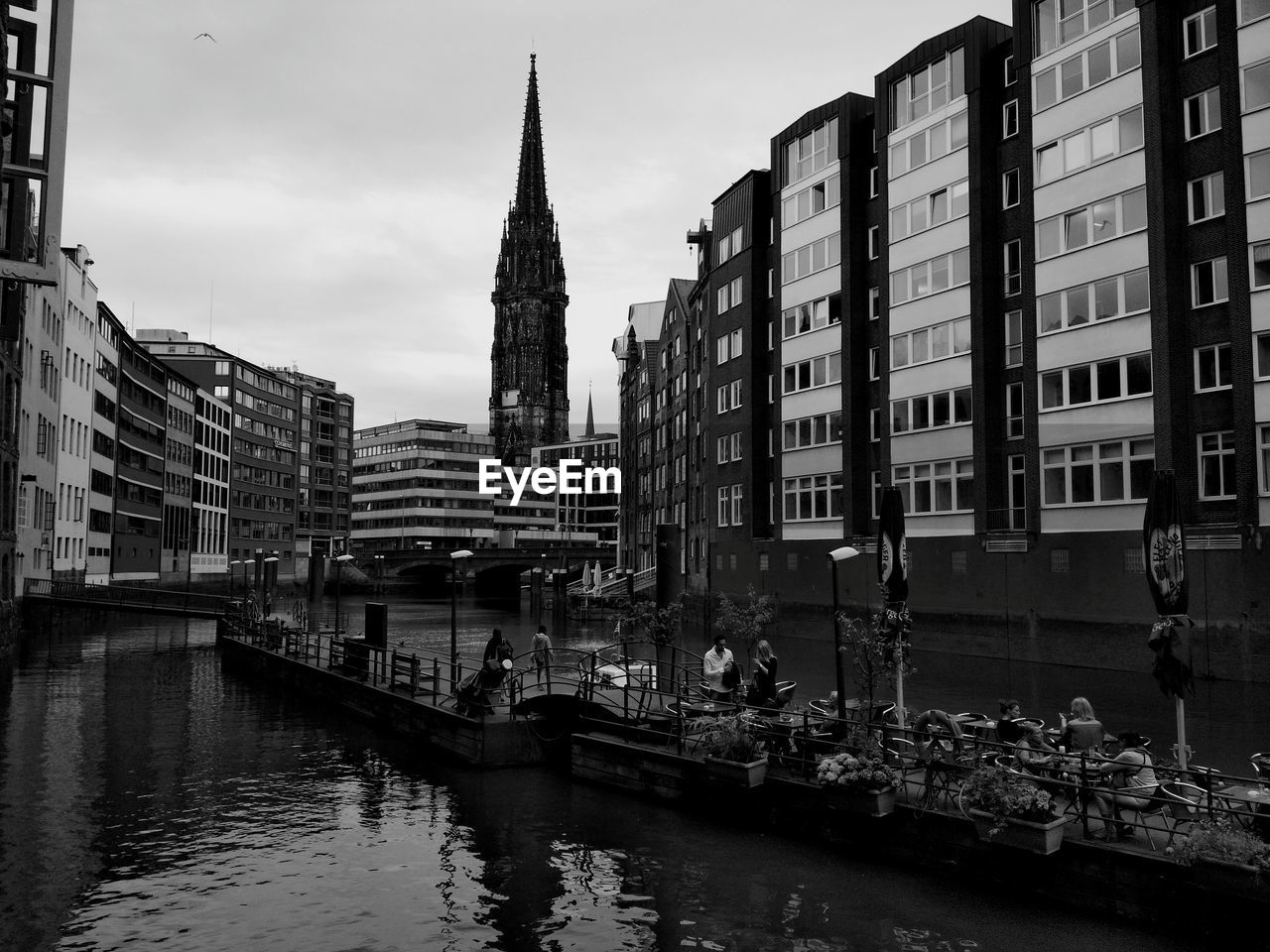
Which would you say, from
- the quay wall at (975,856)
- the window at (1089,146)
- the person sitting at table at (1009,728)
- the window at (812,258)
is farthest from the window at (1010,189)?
the quay wall at (975,856)

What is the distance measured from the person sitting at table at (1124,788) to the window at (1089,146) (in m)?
29.9

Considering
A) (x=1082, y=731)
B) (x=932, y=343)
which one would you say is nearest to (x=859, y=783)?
(x=1082, y=731)

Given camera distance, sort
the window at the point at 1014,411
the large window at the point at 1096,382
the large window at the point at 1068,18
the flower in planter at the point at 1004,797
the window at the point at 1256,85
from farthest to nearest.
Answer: the window at the point at 1014,411 → the large window at the point at 1068,18 → the large window at the point at 1096,382 → the window at the point at 1256,85 → the flower in planter at the point at 1004,797

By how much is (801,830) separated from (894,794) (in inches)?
75.4

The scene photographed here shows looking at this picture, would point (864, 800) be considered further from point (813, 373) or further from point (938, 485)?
point (813, 373)

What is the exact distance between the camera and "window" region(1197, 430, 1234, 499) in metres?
34.3

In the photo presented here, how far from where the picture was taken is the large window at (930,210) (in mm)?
45625

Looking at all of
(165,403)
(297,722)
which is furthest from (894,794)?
(165,403)

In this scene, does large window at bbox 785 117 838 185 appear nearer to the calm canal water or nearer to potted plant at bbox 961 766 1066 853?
the calm canal water

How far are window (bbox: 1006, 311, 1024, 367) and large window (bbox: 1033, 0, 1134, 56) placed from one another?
10461 mm

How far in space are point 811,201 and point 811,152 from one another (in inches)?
105

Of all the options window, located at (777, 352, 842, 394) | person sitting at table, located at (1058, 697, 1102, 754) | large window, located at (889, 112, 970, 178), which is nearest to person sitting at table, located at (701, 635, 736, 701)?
person sitting at table, located at (1058, 697, 1102, 754)

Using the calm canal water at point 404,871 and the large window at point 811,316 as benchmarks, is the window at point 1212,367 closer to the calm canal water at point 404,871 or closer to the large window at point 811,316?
the large window at point 811,316

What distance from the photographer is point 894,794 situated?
15.9 metres
